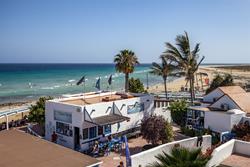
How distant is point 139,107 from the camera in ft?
89.6

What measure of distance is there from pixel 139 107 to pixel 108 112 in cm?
376

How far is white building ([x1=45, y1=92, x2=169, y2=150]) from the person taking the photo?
22469mm

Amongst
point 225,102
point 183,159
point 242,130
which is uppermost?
point 225,102

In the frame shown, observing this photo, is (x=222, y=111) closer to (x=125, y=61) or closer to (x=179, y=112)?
(x=179, y=112)

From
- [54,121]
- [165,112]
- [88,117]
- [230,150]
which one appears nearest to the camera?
[230,150]

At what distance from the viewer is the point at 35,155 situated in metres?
12.2

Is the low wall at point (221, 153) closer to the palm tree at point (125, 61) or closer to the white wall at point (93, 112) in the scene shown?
the white wall at point (93, 112)

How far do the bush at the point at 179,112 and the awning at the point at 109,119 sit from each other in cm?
616

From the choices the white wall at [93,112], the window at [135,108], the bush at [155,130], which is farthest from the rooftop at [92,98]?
the bush at [155,130]

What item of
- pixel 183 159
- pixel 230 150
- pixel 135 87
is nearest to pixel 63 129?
pixel 230 150

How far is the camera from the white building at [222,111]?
76.1 feet

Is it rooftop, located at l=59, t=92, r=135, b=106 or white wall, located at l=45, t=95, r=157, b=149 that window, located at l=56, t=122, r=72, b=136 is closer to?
white wall, located at l=45, t=95, r=157, b=149

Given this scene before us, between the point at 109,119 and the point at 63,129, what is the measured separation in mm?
3575

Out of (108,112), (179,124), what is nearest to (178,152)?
(108,112)
